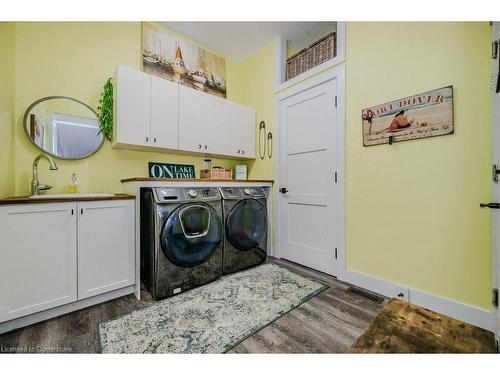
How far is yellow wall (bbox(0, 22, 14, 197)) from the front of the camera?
164cm

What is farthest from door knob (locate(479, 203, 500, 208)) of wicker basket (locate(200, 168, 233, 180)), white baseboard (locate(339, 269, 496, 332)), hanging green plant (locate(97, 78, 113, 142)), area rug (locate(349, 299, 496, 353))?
hanging green plant (locate(97, 78, 113, 142))

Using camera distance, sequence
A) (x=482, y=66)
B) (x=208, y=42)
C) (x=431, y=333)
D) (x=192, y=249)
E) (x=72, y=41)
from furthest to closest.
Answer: (x=208, y=42)
(x=72, y=41)
(x=192, y=249)
(x=482, y=66)
(x=431, y=333)

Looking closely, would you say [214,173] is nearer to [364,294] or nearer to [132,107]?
[132,107]

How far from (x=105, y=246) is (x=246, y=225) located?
52.0 inches

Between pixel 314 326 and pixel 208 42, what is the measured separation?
340 centimetres

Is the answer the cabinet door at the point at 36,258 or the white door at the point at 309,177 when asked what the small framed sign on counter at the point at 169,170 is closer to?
the cabinet door at the point at 36,258

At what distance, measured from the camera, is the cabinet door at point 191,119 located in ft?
7.92

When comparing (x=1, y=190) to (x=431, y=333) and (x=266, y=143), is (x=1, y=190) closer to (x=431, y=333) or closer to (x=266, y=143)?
(x=266, y=143)

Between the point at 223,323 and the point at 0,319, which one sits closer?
the point at 0,319

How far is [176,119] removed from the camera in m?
2.37

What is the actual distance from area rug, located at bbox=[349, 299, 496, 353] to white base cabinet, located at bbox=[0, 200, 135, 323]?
1.81 metres

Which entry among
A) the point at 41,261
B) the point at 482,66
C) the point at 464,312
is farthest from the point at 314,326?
the point at 482,66

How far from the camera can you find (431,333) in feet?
4.33

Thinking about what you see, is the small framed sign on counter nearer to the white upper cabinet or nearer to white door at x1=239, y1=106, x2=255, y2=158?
the white upper cabinet
